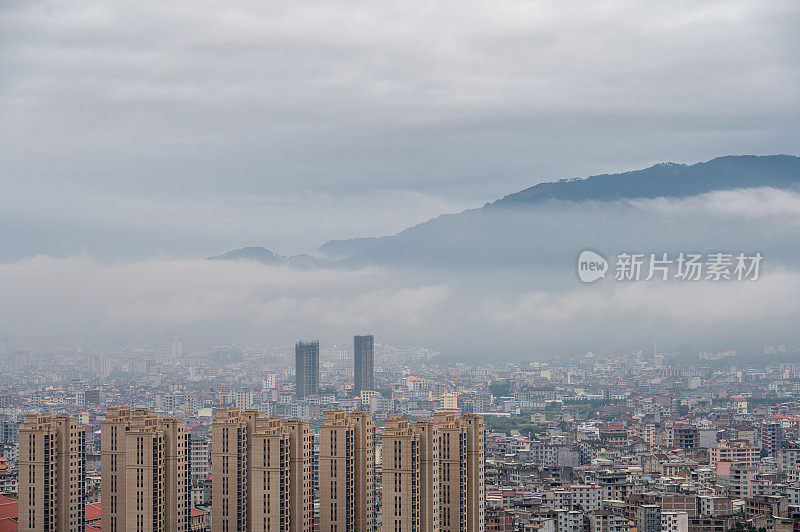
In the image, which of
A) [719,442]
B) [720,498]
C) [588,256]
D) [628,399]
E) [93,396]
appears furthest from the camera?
[588,256]

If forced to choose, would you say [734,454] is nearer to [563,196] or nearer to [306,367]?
[306,367]

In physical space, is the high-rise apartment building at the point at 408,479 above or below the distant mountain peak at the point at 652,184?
below

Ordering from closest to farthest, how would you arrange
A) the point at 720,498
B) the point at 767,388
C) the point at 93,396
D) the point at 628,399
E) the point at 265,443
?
the point at 265,443 < the point at 720,498 < the point at 93,396 < the point at 628,399 < the point at 767,388

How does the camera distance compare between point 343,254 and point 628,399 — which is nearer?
point 628,399

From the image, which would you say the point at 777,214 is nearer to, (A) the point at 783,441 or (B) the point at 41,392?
(A) the point at 783,441

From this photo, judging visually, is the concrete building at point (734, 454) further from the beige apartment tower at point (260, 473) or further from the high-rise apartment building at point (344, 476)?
the beige apartment tower at point (260, 473)

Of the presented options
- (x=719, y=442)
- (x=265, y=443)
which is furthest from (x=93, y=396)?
(x=265, y=443)

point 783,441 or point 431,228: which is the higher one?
point 431,228

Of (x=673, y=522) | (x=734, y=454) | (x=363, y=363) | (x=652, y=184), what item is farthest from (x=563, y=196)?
(x=673, y=522)

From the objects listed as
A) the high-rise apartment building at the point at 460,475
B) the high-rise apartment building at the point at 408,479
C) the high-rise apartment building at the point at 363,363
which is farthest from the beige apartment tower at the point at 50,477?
the high-rise apartment building at the point at 363,363
